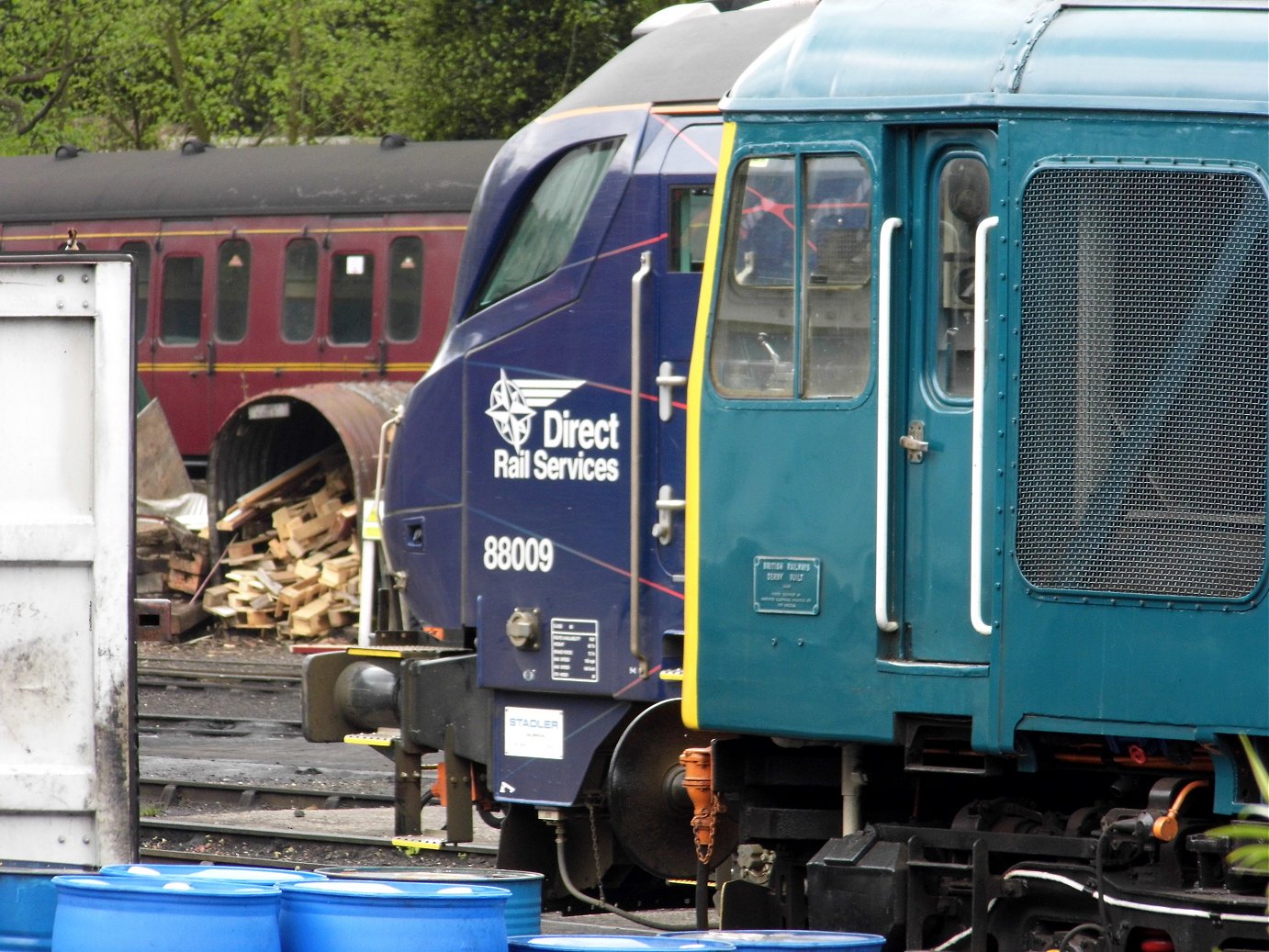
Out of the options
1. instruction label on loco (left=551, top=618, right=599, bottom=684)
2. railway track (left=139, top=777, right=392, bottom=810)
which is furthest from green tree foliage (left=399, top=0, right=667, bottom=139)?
instruction label on loco (left=551, top=618, right=599, bottom=684)

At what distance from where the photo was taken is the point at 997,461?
5445mm

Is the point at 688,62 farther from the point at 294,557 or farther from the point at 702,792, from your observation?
the point at 294,557

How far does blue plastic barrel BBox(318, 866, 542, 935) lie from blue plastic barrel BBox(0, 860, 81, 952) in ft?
2.14

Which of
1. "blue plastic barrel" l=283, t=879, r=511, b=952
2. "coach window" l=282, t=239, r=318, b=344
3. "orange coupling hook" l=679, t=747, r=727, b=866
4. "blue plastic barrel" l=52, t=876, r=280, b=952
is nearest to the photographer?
"blue plastic barrel" l=52, t=876, r=280, b=952

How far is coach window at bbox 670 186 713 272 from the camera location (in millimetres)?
7414

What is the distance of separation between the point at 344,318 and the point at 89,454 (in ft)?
55.0

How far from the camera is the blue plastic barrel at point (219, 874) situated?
4.64 meters

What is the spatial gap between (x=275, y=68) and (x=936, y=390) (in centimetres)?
2755

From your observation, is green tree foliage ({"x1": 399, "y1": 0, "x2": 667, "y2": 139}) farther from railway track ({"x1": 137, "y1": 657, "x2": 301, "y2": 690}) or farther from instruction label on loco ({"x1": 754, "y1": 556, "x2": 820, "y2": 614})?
instruction label on loco ({"x1": 754, "y1": 556, "x2": 820, "y2": 614})

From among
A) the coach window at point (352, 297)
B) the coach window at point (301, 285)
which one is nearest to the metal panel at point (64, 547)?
the coach window at point (352, 297)

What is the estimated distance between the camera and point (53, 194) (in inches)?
972

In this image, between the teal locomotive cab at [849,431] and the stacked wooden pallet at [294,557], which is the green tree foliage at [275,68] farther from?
the teal locomotive cab at [849,431]

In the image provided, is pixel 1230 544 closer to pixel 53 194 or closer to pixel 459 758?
pixel 459 758

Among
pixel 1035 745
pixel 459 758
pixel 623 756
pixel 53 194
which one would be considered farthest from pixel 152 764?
pixel 53 194
